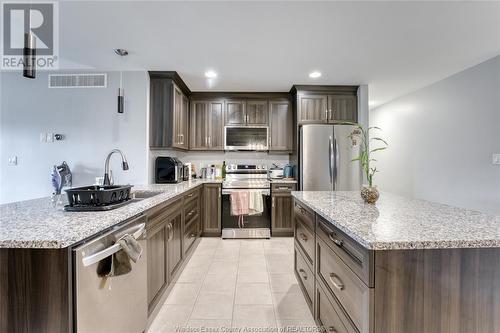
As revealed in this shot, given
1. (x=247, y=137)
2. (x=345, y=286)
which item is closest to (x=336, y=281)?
(x=345, y=286)

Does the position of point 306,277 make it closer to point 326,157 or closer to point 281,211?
point 281,211

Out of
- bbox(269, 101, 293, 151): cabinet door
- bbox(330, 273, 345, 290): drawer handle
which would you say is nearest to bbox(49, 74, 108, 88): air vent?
bbox(269, 101, 293, 151): cabinet door

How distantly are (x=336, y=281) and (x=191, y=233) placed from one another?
85.4 inches

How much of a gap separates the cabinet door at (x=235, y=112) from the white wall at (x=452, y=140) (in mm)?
3037

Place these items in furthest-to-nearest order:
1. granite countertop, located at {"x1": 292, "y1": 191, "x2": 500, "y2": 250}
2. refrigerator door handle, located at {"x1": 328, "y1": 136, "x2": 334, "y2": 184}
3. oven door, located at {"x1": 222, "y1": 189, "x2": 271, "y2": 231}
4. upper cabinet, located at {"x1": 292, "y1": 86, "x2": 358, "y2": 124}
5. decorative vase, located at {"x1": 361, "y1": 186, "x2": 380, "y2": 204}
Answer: upper cabinet, located at {"x1": 292, "y1": 86, "x2": 358, "y2": 124} < oven door, located at {"x1": 222, "y1": 189, "x2": 271, "y2": 231} < refrigerator door handle, located at {"x1": 328, "y1": 136, "x2": 334, "y2": 184} < decorative vase, located at {"x1": 361, "y1": 186, "x2": 380, "y2": 204} < granite countertop, located at {"x1": 292, "y1": 191, "x2": 500, "y2": 250}

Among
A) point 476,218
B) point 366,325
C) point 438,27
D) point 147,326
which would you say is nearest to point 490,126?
point 438,27

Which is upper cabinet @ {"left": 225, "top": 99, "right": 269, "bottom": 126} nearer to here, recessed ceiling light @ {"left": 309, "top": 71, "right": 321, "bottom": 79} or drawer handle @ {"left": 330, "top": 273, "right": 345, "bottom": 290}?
recessed ceiling light @ {"left": 309, "top": 71, "right": 321, "bottom": 79}

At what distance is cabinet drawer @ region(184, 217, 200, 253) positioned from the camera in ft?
9.00

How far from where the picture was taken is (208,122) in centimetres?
405

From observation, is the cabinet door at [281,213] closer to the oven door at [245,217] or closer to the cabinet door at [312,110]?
the oven door at [245,217]

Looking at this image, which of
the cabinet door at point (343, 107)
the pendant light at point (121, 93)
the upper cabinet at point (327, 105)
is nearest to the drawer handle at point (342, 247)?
the pendant light at point (121, 93)

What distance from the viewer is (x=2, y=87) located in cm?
310

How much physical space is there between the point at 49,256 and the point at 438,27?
3245 millimetres

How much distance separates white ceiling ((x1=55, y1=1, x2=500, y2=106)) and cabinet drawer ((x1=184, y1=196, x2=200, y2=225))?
1772 mm
